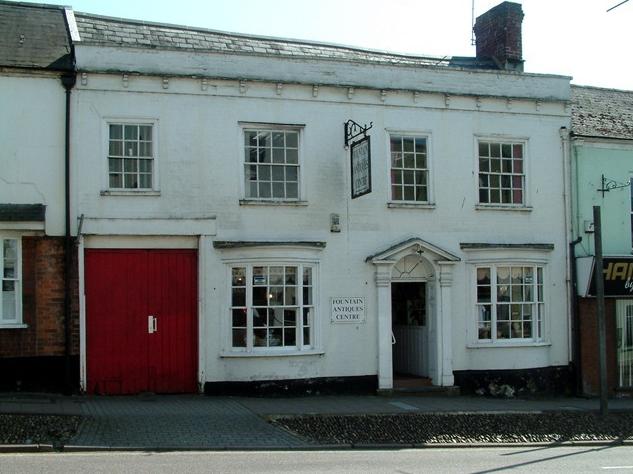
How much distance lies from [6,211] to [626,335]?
14.1 meters

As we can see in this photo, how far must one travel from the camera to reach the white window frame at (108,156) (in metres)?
15.9

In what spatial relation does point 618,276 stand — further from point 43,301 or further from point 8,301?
point 8,301

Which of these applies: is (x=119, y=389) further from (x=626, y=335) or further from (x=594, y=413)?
(x=626, y=335)

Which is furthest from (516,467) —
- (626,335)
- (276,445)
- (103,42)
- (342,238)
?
(103,42)

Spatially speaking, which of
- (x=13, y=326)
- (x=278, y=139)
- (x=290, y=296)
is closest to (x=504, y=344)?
(x=290, y=296)

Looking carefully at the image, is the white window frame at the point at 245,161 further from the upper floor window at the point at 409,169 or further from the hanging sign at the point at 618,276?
the hanging sign at the point at 618,276

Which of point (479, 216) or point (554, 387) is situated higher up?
point (479, 216)

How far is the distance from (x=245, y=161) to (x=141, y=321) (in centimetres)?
382

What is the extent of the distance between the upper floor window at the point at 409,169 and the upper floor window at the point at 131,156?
5208 millimetres

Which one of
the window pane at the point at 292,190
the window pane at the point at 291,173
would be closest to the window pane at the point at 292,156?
the window pane at the point at 291,173

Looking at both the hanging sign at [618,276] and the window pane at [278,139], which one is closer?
the window pane at [278,139]

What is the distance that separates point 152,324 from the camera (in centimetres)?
1600

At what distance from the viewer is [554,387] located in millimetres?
18688

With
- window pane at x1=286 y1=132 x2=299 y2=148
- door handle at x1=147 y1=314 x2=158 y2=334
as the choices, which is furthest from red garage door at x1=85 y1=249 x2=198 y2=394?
window pane at x1=286 y1=132 x2=299 y2=148
